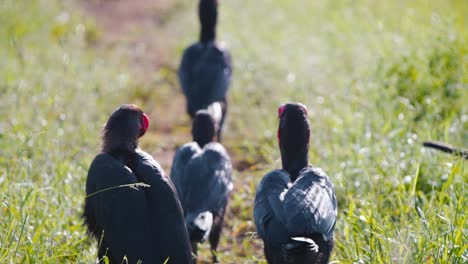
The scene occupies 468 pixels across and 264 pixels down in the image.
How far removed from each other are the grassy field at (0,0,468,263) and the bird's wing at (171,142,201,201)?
0.60 m

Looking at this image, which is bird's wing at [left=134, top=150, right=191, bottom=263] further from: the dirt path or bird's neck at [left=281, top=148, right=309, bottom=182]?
the dirt path

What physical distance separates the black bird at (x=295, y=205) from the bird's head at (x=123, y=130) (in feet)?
2.80

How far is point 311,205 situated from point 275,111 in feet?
12.2

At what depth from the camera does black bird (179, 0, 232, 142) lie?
6.68 metres

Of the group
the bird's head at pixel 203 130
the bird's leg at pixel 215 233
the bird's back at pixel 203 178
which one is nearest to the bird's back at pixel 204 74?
the bird's head at pixel 203 130

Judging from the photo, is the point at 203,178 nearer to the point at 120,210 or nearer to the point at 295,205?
the point at 295,205

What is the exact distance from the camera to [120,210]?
11.6 feet

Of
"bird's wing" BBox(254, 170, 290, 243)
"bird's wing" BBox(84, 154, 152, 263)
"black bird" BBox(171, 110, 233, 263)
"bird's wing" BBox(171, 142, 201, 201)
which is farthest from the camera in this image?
"bird's wing" BBox(171, 142, 201, 201)

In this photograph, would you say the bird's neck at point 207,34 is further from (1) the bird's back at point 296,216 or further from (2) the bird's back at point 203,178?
(1) the bird's back at point 296,216

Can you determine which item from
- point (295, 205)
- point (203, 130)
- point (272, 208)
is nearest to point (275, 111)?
point (203, 130)

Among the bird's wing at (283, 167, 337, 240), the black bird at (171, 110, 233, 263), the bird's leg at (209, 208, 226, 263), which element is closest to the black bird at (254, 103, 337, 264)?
the bird's wing at (283, 167, 337, 240)

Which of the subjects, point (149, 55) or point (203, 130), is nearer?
point (203, 130)

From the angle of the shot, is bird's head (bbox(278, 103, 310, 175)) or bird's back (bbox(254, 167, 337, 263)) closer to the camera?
bird's back (bbox(254, 167, 337, 263))

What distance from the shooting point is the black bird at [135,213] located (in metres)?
3.49
